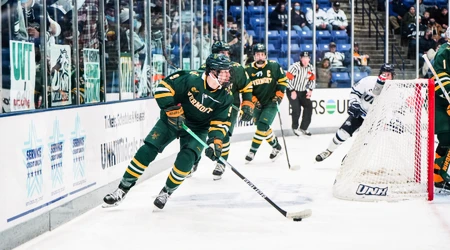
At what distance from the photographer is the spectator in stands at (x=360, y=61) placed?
13294 millimetres

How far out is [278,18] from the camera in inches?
514

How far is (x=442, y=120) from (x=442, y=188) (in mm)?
497

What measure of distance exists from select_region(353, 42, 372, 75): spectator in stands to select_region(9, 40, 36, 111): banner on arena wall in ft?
30.1

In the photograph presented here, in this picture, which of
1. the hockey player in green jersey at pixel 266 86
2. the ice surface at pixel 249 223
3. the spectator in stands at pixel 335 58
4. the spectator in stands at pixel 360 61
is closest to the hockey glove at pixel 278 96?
the hockey player in green jersey at pixel 266 86

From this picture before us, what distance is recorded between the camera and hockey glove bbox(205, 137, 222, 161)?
5.11 metres

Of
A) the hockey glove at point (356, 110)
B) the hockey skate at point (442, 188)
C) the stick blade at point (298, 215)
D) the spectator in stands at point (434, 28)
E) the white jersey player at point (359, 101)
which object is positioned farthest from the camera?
the spectator in stands at point (434, 28)

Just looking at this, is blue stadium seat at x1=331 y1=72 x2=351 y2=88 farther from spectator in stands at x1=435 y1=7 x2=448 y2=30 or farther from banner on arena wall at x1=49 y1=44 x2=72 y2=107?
banner on arena wall at x1=49 y1=44 x2=72 y2=107

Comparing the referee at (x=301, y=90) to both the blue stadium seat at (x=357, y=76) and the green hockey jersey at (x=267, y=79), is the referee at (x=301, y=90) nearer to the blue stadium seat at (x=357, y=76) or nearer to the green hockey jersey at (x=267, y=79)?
the blue stadium seat at (x=357, y=76)

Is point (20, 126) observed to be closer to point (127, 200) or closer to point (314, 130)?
point (127, 200)

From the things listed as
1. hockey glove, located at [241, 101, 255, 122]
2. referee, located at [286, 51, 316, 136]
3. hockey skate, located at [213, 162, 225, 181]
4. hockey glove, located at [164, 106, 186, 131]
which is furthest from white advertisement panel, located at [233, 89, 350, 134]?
hockey glove, located at [164, 106, 186, 131]

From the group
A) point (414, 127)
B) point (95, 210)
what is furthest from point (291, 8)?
point (95, 210)

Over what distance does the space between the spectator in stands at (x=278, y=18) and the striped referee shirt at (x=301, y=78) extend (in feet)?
3.98

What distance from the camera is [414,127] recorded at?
5949 mm

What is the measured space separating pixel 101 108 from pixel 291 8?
7919 mm
